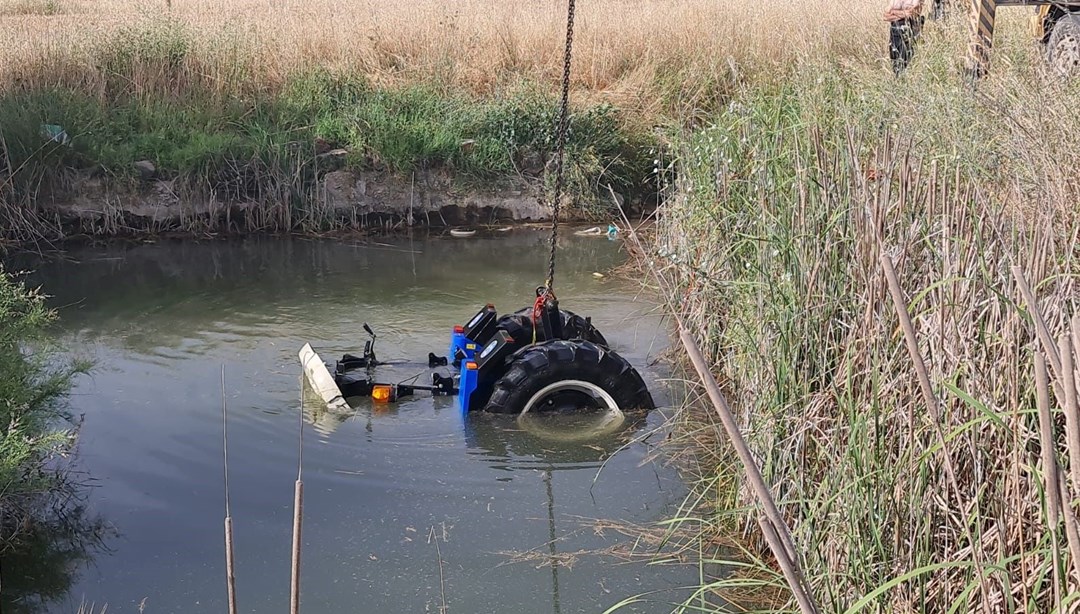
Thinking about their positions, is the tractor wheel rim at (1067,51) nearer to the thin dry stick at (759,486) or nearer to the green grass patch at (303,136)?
the green grass patch at (303,136)

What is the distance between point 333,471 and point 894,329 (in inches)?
108

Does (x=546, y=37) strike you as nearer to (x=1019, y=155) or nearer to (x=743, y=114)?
(x=743, y=114)

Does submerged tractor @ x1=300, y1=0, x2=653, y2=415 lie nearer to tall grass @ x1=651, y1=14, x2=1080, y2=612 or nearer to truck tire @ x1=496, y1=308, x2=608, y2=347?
truck tire @ x1=496, y1=308, x2=608, y2=347

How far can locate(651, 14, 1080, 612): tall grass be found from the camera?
106 inches

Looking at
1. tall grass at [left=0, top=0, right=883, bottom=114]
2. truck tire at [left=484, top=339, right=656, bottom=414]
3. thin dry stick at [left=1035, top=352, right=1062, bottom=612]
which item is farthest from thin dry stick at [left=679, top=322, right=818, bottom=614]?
tall grass at [left=0, top=0, right=883, bottom=114]

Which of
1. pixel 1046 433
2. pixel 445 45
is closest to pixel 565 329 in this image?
pixel 1046 433

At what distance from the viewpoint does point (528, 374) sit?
5504mm

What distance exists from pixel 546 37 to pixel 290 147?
12.6 ft

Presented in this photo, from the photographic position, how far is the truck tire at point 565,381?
217 inches

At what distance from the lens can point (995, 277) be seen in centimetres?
309

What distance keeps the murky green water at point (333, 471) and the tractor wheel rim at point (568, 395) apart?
182mm

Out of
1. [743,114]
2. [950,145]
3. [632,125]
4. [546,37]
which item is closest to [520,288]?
[743,114]

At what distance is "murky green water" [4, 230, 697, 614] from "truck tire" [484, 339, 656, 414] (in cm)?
15

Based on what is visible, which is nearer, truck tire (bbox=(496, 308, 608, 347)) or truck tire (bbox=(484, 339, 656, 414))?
truck tire (bbox=(484, 339, 656, 414))
